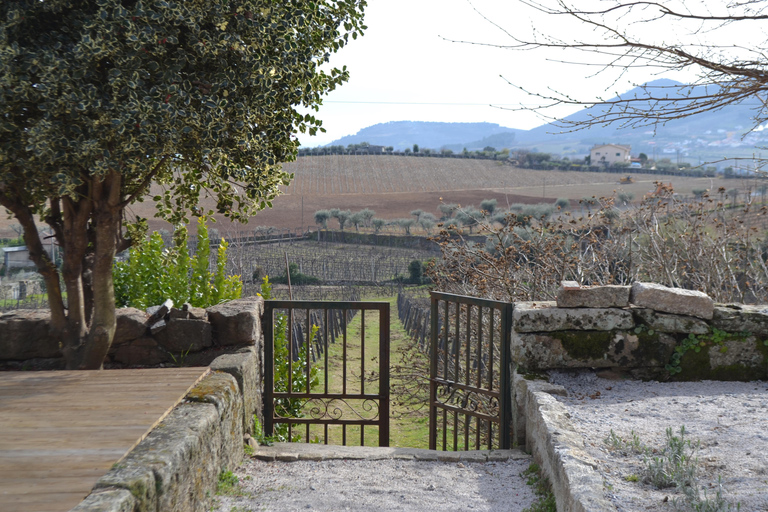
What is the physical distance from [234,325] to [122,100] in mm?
1965

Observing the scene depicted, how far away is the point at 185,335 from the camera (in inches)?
188

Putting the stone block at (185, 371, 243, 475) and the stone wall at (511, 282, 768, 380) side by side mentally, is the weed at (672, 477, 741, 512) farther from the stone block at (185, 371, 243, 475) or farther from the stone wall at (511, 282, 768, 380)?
the stone block at (185, 371, 243, 475)

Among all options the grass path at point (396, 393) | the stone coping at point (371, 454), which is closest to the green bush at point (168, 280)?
the grass path at point (396, 393)

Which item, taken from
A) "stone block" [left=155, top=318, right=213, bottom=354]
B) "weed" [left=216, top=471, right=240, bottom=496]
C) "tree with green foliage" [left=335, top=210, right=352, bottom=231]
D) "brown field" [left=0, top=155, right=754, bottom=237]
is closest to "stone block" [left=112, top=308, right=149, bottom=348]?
"stone block" [left=155, top=318, right=213, bottom=354]

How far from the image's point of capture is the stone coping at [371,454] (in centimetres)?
417

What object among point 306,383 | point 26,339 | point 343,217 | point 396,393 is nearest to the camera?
point 26,339

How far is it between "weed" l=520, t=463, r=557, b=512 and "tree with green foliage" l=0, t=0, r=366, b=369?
268 centimetres

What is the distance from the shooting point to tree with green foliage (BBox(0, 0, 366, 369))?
3.30m

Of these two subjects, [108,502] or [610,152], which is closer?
[108,502]

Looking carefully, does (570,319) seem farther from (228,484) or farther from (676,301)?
(228,484)

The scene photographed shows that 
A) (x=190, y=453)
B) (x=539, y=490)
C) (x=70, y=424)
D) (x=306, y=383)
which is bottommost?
(x=306, y=383)

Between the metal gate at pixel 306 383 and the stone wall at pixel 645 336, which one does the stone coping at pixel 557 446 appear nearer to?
the stone wall at pixel 645 336

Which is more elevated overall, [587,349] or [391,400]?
[587,349]

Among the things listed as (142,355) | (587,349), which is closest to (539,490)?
(587,349)
